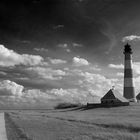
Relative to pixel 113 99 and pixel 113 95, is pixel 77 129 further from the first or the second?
pixel 113 95

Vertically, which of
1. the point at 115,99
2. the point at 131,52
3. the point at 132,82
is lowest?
the point at 115,99

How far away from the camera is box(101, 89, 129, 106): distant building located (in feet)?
194

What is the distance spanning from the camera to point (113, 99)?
61.8m

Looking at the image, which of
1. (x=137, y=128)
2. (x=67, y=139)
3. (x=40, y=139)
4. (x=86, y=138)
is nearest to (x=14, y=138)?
(x=40, y=139)

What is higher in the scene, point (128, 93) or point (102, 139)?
point (128, 93)

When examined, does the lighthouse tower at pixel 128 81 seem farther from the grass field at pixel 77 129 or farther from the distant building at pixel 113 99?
the grass field at pixel 77 129

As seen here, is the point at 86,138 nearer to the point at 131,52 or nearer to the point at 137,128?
the point at 137,128

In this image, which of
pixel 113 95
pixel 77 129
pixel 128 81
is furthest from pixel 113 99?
pixel 77 129

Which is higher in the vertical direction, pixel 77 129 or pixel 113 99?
pixel 113 99

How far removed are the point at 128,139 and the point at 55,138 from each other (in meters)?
5.00

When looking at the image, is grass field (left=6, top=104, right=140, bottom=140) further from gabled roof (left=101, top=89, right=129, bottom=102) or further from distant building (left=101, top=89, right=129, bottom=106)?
gabled roof (left=101, top=89, right=129, bottom=102)

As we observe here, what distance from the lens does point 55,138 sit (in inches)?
714

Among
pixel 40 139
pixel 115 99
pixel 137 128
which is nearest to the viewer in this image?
pixel 40 139

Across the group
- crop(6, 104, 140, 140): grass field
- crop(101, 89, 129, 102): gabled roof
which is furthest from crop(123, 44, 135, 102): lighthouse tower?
crop(6, 104, 140, 140): grass field
